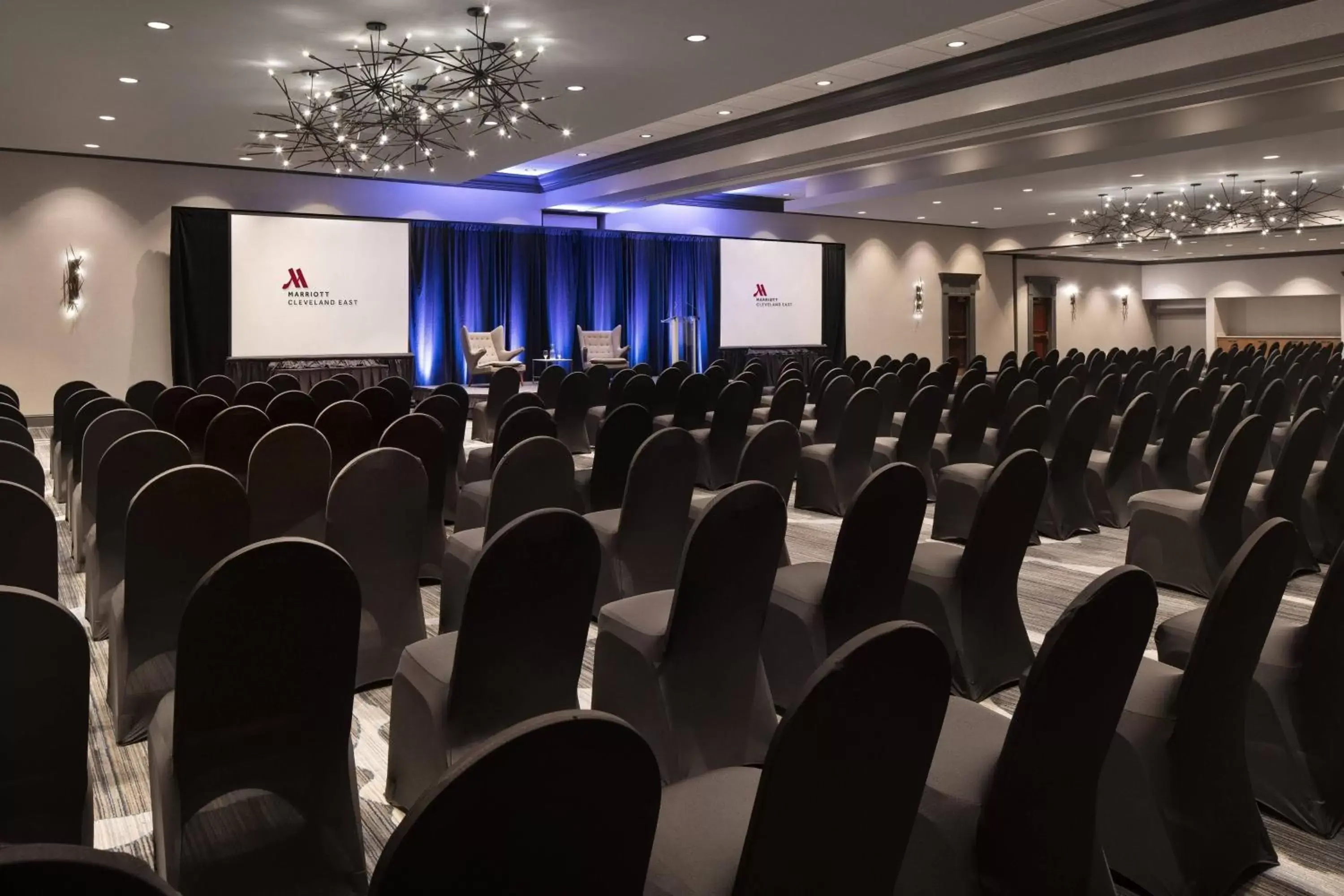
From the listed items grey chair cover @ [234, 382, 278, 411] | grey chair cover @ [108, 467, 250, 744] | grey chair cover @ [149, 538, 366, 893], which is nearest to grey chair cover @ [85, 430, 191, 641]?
grey chair cover @ [108, 467, 250, 744]

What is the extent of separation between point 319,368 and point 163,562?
12.0 metres

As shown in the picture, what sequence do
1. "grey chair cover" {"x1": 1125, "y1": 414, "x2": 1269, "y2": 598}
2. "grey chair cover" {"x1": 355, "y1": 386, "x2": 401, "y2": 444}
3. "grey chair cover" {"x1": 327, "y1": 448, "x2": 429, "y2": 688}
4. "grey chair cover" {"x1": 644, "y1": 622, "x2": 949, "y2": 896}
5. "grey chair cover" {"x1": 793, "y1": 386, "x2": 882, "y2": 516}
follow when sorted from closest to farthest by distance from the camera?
"grey chair cover" {"x1": 644, "y1": 622, "x2": 949, "y2": 896} < "grey chair cover" {"x1": 327, "y1": 448, "x2": 429, "y2": 688} < "grey chair cover" {"x1": 1125, "y1": 414, "x2": 1269, "y2": 598} < "grey chair cover" {"x1": 793, "y1": 386, "x2": 882, "y2": 516} < "grey chair cover" {"x1": 355, "y1": 386, "x2": 401, "y2": 444}

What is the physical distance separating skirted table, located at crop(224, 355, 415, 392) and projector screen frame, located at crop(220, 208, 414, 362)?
0.9 inches

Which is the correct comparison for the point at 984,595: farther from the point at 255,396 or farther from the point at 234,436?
the point at 255,396

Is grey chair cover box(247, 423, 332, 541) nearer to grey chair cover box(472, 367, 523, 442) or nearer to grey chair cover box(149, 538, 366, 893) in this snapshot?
grey chair cover box(149, 538, 366, 893)

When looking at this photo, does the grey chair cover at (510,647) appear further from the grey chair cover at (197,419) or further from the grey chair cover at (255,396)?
the grey chair cover at (255,396)

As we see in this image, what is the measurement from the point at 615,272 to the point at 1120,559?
13.3 metres

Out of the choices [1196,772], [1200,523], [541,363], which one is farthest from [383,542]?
[541,363]

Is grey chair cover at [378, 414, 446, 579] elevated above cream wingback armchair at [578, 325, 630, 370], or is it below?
below

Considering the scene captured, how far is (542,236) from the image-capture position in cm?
1706

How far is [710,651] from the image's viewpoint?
2.71m

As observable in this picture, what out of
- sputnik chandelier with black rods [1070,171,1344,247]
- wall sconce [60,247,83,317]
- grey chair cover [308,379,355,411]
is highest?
sputnik chandelier with black rods [1070,171,1344,247]

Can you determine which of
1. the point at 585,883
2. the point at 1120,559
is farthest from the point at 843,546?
the point at 1120,559

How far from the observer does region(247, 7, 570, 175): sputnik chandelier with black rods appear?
26.4 ft
